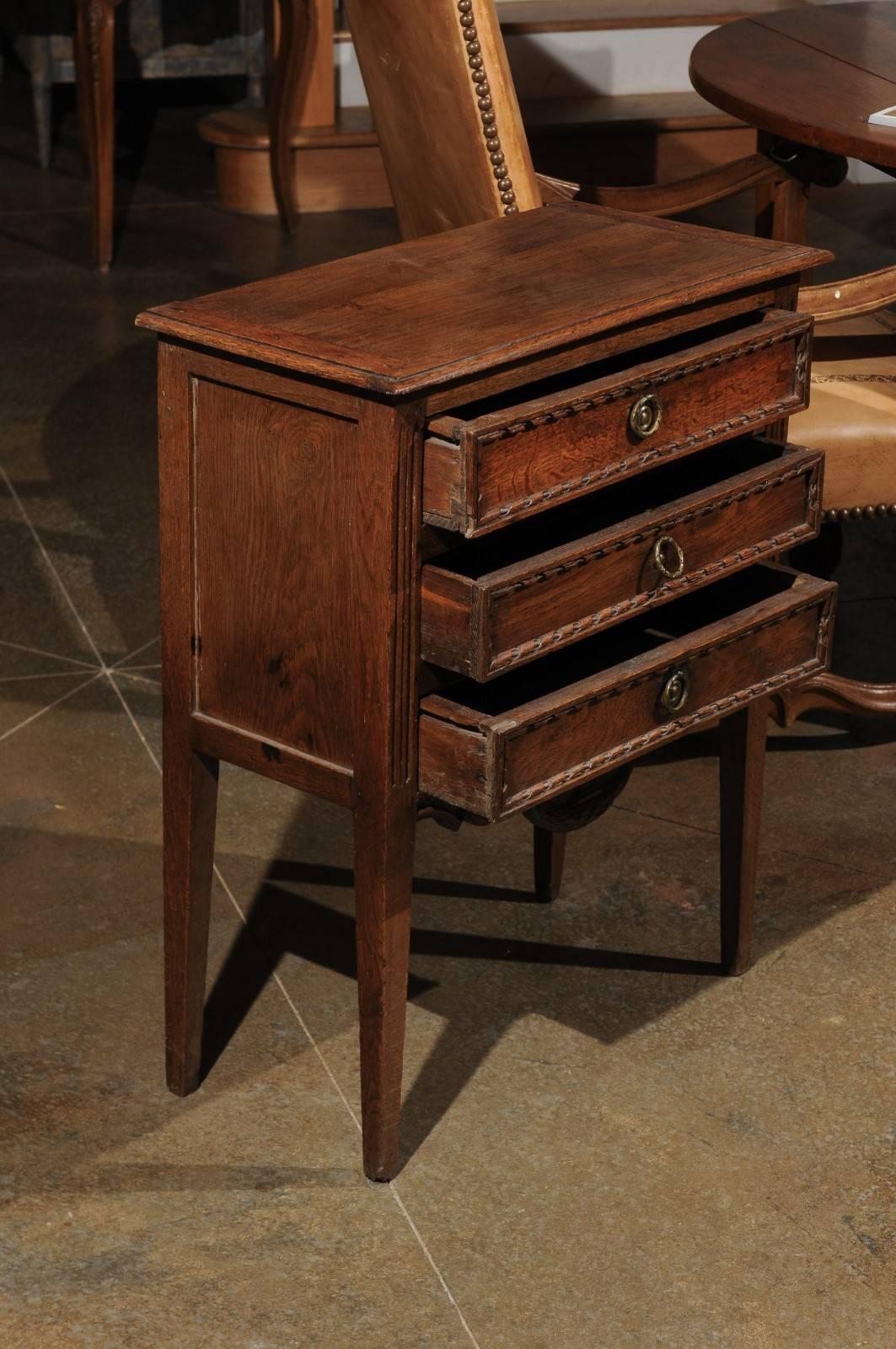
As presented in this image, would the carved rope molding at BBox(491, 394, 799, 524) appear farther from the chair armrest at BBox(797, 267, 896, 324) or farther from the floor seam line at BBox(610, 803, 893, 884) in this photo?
the floor seam line at BBox(610, 803, 893, 884)

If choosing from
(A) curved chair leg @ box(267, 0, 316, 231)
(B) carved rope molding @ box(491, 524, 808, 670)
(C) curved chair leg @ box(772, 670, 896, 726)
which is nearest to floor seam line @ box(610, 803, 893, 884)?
(C) curved chair leg @ box(772, 670, 896, 726)

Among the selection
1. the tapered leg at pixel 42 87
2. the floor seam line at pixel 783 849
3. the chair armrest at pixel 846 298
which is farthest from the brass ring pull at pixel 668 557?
the tapered leg at pixel 42 87

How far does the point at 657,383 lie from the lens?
5.60 feet

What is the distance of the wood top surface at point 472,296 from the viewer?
1.57m

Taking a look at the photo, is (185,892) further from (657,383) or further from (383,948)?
(657,383)

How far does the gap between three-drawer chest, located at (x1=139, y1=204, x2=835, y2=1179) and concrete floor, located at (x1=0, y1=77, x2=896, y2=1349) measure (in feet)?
0.41

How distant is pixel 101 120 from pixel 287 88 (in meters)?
0.64

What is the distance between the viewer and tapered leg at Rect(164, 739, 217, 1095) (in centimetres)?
185

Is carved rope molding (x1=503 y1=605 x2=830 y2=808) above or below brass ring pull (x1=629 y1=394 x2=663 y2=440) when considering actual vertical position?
below

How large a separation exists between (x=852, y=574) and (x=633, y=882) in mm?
1108

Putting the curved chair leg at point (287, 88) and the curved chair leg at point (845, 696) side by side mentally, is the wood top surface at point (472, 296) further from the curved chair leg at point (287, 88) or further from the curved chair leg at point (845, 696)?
the curved chair leg at point (287, 88)

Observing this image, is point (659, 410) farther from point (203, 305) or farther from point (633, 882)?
point (633, 882)

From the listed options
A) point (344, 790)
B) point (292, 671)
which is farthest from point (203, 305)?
point (344, 790)

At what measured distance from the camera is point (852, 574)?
10.9ft
